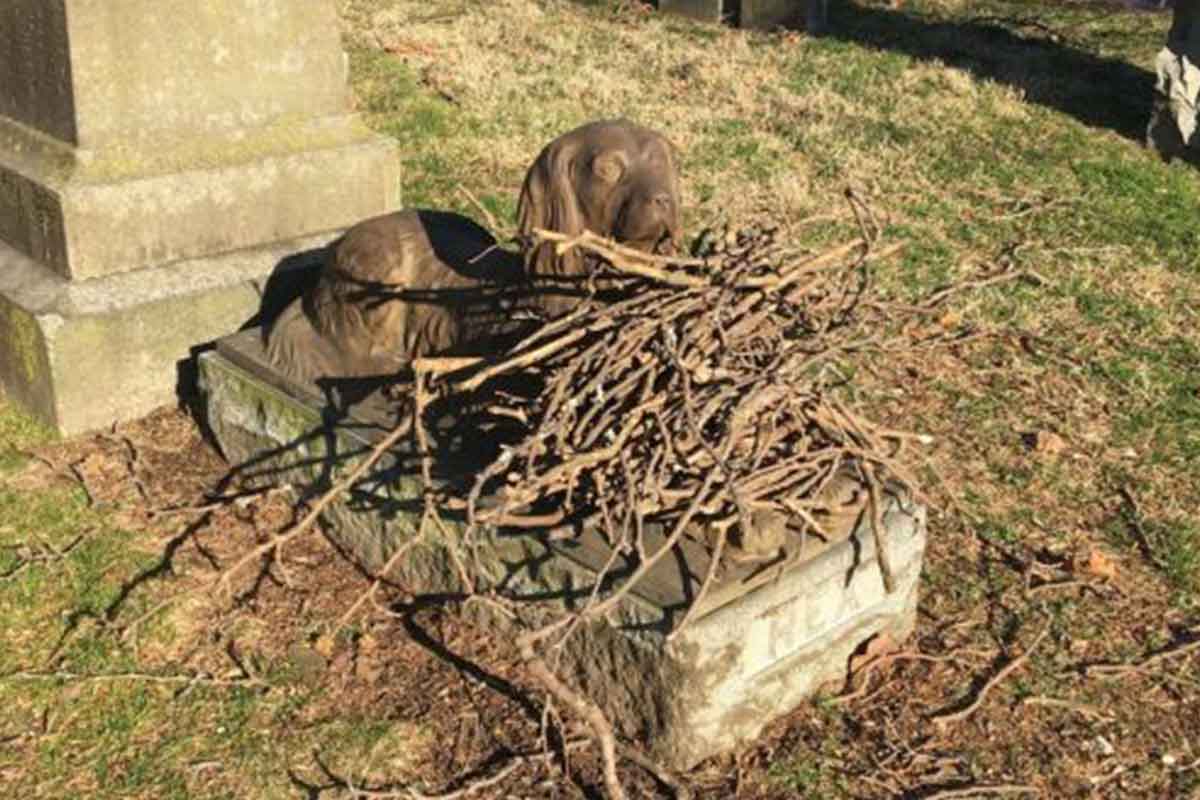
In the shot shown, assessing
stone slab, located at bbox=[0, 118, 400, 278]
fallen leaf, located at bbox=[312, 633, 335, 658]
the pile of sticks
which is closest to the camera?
the pile of sticks

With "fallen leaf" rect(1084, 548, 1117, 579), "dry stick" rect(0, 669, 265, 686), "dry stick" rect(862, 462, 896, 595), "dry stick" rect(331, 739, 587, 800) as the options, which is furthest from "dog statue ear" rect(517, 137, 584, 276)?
"fallen leaf" rect(1084, 548, 1117, 579)

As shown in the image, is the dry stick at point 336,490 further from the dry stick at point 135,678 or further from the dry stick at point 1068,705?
the dry stick at point 1068,705

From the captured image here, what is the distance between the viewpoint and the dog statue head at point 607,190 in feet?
Result: 13.5

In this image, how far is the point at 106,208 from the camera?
5.51m

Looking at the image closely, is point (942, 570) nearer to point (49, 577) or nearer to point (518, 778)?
point (518, 778)

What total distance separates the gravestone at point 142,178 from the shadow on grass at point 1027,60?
5914 millimetres

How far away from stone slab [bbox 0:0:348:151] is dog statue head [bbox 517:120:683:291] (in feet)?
6.59

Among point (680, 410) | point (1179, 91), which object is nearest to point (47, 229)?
Answer: point (680, 410)

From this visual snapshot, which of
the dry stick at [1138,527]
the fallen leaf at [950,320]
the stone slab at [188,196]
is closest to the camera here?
the dry stick at [1138,527]

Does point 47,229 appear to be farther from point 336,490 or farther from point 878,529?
point 878,529

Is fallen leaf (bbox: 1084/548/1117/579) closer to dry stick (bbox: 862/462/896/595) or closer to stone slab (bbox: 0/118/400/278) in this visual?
dry stick (bbox: 862/462/896/595)

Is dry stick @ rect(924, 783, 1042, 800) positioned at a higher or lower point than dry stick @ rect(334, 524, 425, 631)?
lower

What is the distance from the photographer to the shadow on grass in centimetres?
1009

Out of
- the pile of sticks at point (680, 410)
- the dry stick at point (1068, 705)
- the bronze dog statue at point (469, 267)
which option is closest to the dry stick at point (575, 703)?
the pile of sticks at point (680, 410)
